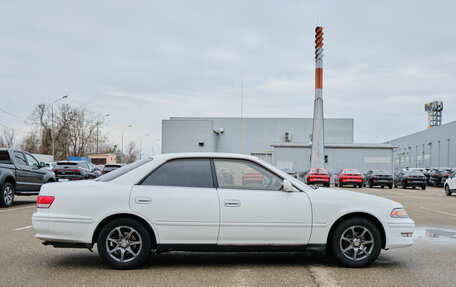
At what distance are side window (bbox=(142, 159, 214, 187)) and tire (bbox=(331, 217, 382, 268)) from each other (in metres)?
1.74

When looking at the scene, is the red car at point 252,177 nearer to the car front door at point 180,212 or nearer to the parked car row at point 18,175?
the car front door at point 180,212

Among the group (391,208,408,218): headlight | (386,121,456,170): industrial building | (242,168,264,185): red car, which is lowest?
(391,208,408,218): headlight

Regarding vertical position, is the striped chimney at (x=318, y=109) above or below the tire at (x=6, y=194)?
above

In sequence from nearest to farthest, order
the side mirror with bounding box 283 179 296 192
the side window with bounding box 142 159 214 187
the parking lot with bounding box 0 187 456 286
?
the parking lot with bounding box 0 187 456 286 < the side mirror with bounding box 283 179 296 192 < the side window with bounding box 142 159 214 187

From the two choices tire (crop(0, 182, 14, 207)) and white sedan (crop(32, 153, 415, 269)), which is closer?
white sedan (crop(32, 153, 415, 269))

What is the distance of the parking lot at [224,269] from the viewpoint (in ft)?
17.5

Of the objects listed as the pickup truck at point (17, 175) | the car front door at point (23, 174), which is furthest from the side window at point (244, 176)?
the car front door at point (23, 174)

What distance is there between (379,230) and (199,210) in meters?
2.36

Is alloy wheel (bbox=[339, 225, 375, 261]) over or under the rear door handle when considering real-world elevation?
under

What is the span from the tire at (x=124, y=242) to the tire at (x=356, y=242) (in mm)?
2364

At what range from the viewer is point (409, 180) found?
118 ft

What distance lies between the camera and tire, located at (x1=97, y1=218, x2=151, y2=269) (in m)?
5.78

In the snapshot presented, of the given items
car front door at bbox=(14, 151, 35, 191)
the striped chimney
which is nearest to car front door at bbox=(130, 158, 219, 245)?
car front door at bbox=(14, 151, 35, 191)

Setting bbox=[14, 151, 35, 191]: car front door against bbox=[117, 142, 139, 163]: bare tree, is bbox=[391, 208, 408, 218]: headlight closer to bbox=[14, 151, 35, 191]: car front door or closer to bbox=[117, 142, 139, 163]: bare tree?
bbox=[14, 151, 35, 191]: car front door
